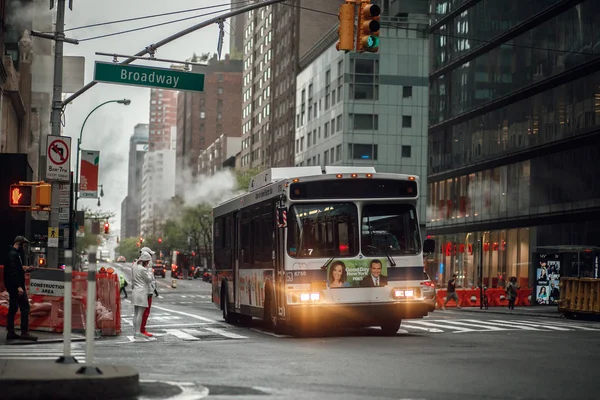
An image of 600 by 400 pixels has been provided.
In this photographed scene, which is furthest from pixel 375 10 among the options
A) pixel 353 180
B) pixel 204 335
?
pixel 204 335

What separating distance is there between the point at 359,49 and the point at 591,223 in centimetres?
3165

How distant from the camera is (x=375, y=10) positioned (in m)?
18.6

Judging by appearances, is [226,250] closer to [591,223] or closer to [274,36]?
[591,223]

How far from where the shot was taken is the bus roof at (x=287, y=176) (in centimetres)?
2038

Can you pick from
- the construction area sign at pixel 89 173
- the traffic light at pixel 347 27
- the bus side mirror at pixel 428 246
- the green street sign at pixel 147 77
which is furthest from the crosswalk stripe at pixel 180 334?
the construction area sign at pixel 89 173

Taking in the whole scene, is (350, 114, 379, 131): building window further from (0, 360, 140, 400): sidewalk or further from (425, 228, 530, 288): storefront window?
(0, 360, 140, 400): sidewalk

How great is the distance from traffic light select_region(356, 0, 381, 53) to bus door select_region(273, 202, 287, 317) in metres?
3.76

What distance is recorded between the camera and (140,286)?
2109cm

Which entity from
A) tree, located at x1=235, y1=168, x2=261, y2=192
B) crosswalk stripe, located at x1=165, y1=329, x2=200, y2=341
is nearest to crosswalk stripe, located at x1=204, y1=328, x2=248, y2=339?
crosswalk stripe, located at x1=165, y1=329, x2=200, y2=341

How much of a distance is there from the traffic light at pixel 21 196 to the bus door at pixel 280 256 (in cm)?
493

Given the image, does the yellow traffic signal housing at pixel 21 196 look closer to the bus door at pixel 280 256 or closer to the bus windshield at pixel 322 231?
the bus door at pixel 280 256

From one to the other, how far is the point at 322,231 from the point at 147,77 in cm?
506

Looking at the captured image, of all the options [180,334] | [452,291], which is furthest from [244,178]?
[180,334]

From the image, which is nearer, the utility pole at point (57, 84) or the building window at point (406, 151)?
the utility pole at point (57, 84)
